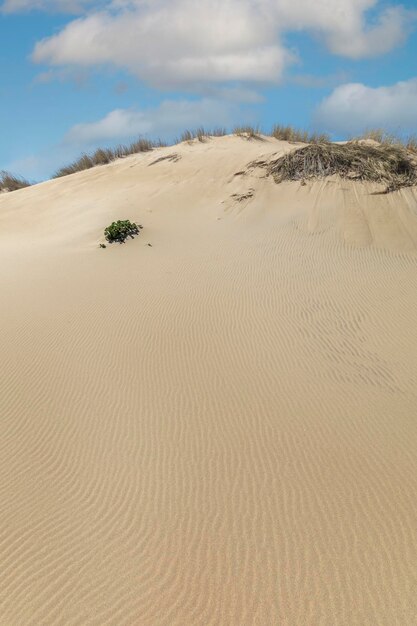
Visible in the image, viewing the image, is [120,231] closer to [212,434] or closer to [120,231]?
[120,231]

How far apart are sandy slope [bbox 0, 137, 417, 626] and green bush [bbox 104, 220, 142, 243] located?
58 centimetres

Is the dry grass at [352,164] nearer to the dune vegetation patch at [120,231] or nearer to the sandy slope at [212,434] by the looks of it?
the sandy slope at [212,434]

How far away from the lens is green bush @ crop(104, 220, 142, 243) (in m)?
11.4

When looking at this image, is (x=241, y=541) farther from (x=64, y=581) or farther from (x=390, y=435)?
(x=390, y=435)

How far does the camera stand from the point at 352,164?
41.7 feet

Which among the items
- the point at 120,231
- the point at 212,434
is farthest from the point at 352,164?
the point at 212,434

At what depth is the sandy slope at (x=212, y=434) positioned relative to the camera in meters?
3.50

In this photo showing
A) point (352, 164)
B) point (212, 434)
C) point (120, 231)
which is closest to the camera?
point (212, 434)

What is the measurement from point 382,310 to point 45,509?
560 cm

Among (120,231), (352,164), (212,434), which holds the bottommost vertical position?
(212,434)

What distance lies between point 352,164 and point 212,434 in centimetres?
964

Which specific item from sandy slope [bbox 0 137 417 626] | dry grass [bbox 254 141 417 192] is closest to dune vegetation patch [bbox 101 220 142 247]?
sandy slope [bbox 0 137 417 626]

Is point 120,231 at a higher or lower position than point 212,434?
higher

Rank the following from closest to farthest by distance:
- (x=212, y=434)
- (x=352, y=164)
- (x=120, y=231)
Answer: (x=212, y=434)
(x=120, y=231)
(x=352, y=164)
